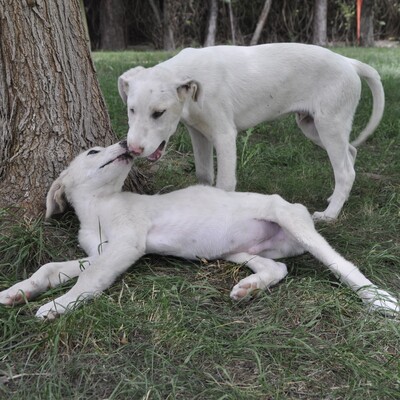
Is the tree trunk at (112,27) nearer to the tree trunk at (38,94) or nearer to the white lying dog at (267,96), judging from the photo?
the white lying dog at (267,96)

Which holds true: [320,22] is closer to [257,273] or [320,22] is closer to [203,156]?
[203,156]

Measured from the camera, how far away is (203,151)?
4.36 m

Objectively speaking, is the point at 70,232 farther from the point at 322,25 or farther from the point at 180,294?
the point at 322,25

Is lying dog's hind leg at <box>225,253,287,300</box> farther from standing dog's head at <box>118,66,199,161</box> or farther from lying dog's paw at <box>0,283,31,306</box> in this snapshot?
lying dog's paw at <box>0,283,31,306</box>

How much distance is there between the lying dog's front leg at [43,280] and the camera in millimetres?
2859

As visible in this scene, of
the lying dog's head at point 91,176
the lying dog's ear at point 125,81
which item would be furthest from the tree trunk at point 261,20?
the lying dog's head at point 91,176

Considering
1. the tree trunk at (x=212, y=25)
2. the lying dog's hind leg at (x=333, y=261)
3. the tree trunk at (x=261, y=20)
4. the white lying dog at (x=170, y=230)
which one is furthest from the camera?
the tree trunk at (x=212, y=25)

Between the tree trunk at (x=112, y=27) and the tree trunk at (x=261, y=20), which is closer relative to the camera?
the tree trunk at (x=261, y=20)

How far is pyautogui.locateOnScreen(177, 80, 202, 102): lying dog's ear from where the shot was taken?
3.71 meters

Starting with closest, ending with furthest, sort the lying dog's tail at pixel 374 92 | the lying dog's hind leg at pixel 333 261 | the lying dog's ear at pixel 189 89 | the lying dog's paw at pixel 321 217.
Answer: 1. the lying dog's hind leg at pixel 333 261
2. the lying dog's ear at pixel 189 89
3. the lying dog's paw at pixel 321 217
4. the lying dog's tail at pixel 374 92

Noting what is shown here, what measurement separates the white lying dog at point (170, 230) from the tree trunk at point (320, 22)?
13822mm

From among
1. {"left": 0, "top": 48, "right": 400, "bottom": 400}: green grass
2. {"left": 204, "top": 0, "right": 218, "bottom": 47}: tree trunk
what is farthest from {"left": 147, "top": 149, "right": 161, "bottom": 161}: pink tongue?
{"left": 204, "top": 0, "right": 218, "bottom": 47}: tree trunk

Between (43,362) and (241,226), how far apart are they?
4.50 feet

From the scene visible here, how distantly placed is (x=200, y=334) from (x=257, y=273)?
602 mm
